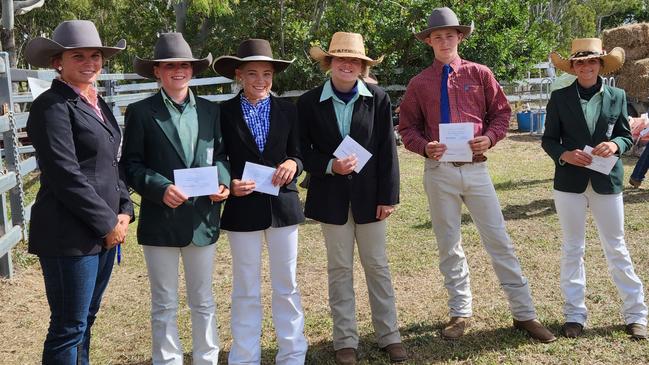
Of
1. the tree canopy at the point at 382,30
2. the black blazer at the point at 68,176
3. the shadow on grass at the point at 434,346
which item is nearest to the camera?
the black blazer at the point at 68,176

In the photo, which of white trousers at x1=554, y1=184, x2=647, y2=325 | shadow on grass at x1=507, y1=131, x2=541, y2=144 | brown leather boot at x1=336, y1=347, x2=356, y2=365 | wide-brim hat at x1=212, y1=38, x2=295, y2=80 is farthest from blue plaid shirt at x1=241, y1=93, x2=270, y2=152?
shadow on grass at x1=507, y1=131, x2=541, y2=144

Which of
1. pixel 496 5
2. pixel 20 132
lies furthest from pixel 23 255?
pixel 496 5

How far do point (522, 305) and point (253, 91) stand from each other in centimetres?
235

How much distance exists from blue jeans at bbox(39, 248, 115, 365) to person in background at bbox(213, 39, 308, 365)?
0.87 m

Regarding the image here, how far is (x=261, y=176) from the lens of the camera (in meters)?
3.60

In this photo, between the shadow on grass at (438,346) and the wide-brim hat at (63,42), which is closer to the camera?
the wide-brim hat at (63,42)

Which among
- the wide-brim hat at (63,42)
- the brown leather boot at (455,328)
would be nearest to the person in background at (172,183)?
the wide-brim hat at (63,42)

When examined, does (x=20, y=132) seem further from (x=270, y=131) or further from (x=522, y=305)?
(x=522, y=305)

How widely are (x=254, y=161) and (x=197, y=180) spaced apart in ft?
1.34

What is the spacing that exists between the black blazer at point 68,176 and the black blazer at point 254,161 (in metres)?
0.75

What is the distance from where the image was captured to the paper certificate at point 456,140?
4055mm

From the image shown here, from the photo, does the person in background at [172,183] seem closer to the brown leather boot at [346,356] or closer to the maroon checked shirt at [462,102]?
the brown leather boot at [346,356]

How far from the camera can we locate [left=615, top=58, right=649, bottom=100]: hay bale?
1456 cm

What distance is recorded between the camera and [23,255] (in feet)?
21.2
